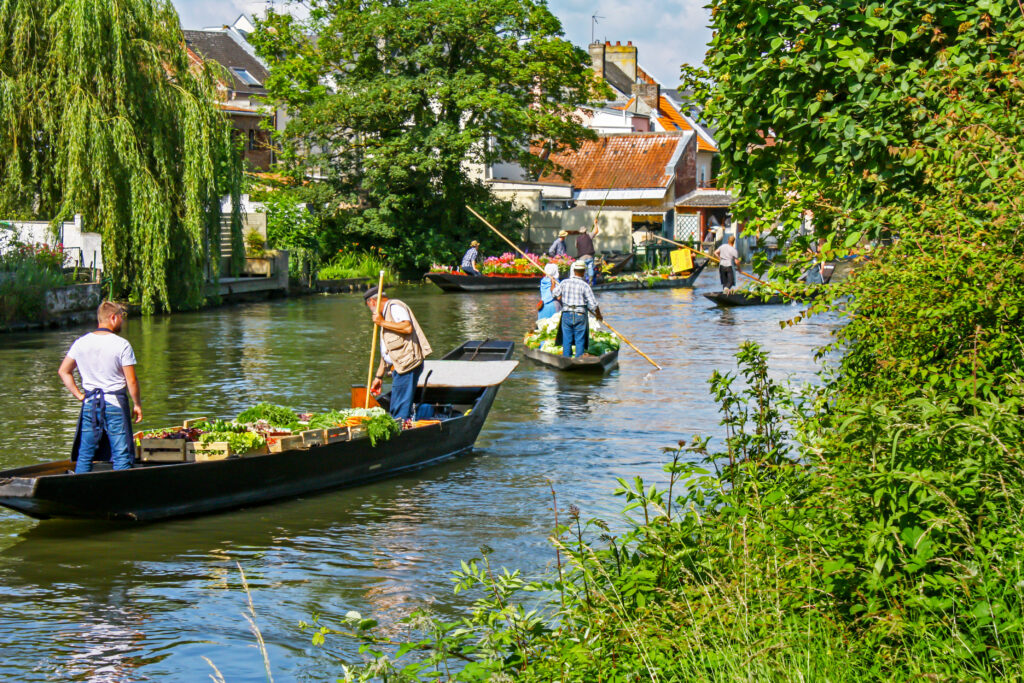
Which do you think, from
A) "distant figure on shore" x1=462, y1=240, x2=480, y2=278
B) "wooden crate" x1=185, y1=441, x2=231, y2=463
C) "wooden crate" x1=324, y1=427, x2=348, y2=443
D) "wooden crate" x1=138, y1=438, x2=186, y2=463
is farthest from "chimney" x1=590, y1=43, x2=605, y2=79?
"wooden crate" x1=138, y1=438, x2=186, y2=463

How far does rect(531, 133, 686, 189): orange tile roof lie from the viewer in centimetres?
6331

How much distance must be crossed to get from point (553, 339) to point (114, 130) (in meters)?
11.7

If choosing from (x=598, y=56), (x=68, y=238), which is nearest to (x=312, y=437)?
(x=68, y=238)

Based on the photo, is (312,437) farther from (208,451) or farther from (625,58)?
(625,58)

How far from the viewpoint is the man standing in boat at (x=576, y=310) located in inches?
716

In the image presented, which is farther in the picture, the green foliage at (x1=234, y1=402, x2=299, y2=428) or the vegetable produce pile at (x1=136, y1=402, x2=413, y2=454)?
the green foliage at (x1=234, y1=402, x2=299, y2=428)

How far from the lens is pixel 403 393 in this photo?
1238 cm

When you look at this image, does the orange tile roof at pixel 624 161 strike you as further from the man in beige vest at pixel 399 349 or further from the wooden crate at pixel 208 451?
the wooden crate at pixel 208 451

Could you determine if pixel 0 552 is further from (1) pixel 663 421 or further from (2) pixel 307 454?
(1) pixel 663 421

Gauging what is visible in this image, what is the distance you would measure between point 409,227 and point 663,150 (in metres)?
23.8

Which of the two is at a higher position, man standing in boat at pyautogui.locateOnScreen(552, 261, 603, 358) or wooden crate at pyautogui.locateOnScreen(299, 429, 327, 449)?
man standing in boat at pyautogui.locateOnScreen(552, 261, 603, 358)

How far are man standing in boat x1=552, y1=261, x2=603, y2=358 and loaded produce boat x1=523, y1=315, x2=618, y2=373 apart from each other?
18cm

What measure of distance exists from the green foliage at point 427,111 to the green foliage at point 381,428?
31352 millimetres

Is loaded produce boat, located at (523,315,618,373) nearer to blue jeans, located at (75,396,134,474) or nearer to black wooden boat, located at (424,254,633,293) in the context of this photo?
blue jeans, located at (75,396,134,474)
